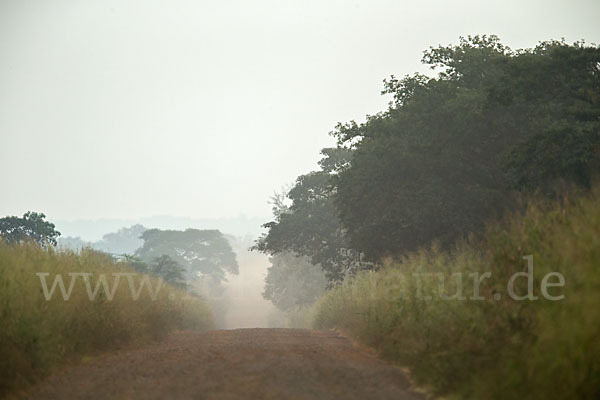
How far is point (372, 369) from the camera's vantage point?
421 inches

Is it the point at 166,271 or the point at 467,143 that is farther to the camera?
the point at 166,271

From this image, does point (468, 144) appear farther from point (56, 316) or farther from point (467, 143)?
point (56, 316)

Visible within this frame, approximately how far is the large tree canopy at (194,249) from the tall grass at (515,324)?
83.7 metres

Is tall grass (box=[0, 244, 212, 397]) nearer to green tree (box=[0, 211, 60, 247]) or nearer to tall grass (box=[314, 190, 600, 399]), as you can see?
tall grass (box=[314, 190, 600, 399])

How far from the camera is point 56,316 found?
1103 centimetres

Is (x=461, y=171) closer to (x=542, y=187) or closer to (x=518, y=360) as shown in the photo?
(x=542, y=187)

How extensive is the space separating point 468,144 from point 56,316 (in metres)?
19.1

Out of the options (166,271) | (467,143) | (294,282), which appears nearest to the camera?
(467,143)

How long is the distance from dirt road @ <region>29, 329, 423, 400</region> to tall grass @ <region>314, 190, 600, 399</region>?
2.33 ft

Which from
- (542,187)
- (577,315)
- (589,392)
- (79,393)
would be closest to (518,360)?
(577,315)

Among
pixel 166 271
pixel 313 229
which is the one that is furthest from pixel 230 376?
pixel 166 271

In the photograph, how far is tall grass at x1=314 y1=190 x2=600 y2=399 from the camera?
611cm

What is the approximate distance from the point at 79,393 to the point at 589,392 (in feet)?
20.1

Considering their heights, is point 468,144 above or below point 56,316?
above
